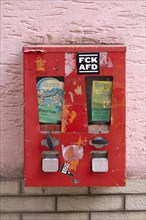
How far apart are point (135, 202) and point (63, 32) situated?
1352mm

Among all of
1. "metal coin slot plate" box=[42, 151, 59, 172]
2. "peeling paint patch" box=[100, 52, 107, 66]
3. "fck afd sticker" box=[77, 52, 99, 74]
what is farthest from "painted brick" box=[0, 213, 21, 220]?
"peeling paint patch" box=[100, 52, 107, 66]

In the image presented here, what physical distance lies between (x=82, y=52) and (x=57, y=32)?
0.39m

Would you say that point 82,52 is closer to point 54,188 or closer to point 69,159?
point 69,159

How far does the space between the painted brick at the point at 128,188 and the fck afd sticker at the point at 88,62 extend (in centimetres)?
91

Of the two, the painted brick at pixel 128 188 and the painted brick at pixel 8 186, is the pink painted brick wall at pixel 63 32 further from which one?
the painted brick at pixel 128 188

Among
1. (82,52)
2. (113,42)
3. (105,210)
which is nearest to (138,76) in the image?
(113,42)

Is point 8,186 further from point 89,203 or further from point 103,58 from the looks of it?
point 103,58

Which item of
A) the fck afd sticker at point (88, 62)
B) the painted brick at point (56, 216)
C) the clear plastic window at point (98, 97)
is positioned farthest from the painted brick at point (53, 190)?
the fck afd sticker at point (88, 62)

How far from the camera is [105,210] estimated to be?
312cm

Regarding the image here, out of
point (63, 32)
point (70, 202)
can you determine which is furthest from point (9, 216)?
point (63, 32)

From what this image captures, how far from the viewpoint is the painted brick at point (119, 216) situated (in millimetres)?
3127

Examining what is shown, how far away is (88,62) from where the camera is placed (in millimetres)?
2713

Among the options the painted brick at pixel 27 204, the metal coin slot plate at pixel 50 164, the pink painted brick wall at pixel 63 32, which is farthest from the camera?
the painted brick at pixel 27 204

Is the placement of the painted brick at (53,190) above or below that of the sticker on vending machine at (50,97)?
below
